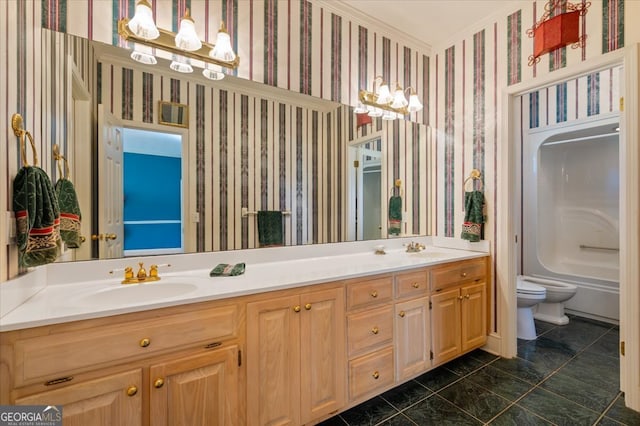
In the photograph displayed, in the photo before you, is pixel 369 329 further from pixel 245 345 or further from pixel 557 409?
pixel 557 409

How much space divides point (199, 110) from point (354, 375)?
1802mm

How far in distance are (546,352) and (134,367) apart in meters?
2.93

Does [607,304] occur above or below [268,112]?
below

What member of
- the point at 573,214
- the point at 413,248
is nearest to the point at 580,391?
the point at 413,248

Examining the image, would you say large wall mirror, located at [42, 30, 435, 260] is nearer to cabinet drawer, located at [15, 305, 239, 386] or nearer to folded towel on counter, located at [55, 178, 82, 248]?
folded towel on counter, located at [55, 178, 82, 248]

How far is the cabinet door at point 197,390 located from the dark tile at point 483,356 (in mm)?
1949

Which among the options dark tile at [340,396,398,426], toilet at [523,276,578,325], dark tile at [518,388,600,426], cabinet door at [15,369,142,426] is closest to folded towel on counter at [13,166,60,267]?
cabinet door at [15,369,142,426]

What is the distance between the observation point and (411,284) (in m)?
1.92

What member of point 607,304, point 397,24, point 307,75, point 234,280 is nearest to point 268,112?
point 307,75

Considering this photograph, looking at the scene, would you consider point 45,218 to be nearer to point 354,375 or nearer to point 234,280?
point 234,280

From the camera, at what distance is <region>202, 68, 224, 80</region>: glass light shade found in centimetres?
176

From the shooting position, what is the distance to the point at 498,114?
93.4 inches

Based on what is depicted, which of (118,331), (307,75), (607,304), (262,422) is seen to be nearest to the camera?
(118,331)

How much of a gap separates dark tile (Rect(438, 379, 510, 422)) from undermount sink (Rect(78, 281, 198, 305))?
1709 millimetres
